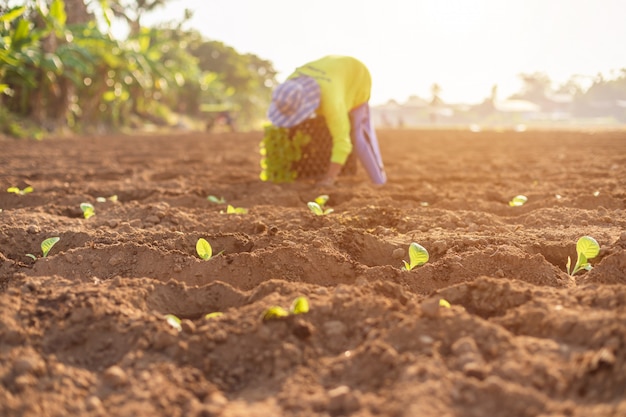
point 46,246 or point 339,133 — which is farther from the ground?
point 339,133

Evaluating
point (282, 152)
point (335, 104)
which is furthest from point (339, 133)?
point (282, 152)

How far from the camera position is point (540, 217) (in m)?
3.15

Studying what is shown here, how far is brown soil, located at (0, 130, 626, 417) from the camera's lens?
1317 mm

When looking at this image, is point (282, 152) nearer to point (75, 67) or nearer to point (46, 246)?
point (46, 246)

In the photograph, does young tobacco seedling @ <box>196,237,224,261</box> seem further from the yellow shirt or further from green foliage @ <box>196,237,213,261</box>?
the yellow shirt

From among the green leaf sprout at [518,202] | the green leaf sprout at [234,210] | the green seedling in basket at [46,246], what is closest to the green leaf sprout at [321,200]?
the green leaf sprout at [234,210]

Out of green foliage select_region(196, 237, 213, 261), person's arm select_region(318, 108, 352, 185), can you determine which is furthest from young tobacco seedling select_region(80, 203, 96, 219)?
person's arm select_region(318, 108, 352, 185)

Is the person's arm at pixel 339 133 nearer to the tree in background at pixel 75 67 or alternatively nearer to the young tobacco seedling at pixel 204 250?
the young tobacco seedling at pixel 204 250

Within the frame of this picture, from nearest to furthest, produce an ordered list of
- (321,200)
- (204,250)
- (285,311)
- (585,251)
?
(285,311) → (585,251) → (204,250) → (321,200)

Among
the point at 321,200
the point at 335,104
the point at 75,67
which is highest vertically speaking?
the point at 75,67

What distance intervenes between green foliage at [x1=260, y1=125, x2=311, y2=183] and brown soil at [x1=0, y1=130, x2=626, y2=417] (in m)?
1.53

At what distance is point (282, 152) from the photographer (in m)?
4.89

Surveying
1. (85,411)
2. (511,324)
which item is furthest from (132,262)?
(511,324)

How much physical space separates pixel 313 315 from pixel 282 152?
A: 10.8 ft
